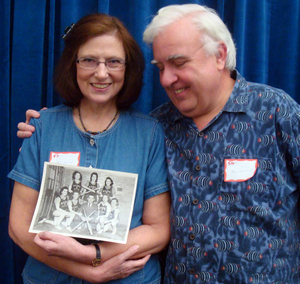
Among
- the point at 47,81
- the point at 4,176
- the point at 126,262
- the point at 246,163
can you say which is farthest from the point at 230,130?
the point at 4,176

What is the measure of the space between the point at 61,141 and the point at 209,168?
26.4 inches

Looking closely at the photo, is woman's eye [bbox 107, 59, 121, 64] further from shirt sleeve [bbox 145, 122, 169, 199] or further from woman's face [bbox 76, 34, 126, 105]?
shirt sleeve [bbox 145, 122, 169, 199]

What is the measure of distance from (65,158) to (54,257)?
425mm

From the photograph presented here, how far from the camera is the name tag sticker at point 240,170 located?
4.40ft

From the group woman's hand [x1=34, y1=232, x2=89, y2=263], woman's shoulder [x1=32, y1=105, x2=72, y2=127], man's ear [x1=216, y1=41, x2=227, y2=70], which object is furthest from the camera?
woman's shoulder [x1=32, y1=105, x2=72, y2=127]

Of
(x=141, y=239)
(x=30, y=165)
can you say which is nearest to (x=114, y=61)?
(x=30, y=165)

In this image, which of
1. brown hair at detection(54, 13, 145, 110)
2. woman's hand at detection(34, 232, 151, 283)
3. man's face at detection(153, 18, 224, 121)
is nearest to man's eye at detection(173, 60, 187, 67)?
man's face at detection(153, 18, 224, 121)

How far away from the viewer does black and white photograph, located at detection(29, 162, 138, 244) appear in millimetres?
1319

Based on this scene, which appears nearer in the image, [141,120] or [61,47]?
[141,120]

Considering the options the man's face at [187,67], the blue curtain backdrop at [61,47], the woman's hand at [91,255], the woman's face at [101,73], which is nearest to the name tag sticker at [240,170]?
the man's face at [187,67]

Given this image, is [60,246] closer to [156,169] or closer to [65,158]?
[65,158]

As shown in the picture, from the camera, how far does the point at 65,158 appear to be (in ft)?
4.71

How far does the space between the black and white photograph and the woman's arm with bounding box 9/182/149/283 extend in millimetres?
112

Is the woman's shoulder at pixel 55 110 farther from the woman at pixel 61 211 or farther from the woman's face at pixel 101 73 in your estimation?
the woman at pixel 61 211
